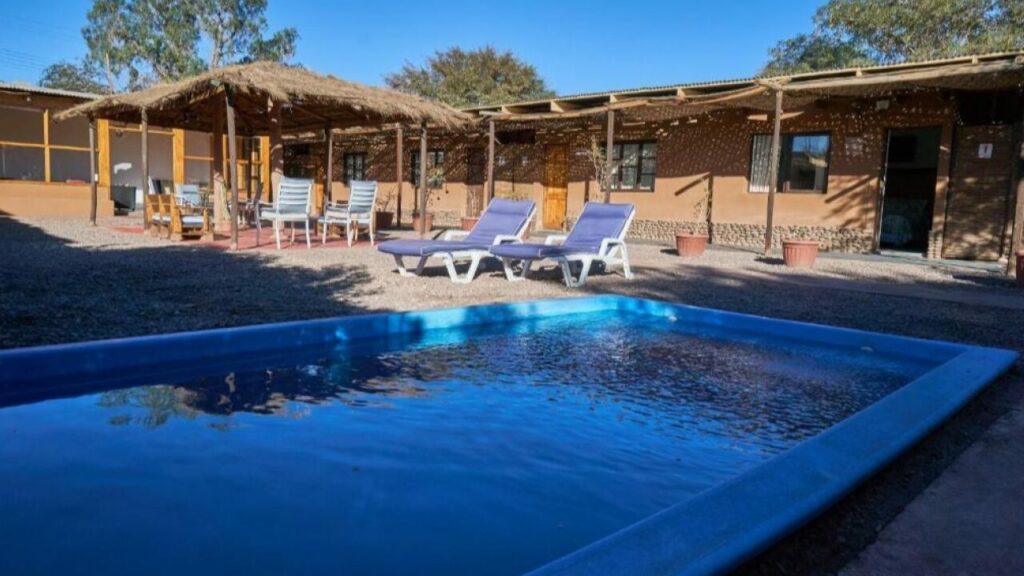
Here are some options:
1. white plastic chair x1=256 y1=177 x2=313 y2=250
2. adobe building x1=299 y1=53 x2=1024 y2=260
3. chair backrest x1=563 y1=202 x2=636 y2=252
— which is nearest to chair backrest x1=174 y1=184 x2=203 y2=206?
adobe building x1=299 y1=53 x2=1024 y2=260

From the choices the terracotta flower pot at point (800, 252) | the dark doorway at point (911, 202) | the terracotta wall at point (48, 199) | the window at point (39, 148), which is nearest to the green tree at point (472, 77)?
the window at point (39, 148)

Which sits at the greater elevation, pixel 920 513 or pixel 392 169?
pixel 392 169

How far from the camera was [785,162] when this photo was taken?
13.7 m

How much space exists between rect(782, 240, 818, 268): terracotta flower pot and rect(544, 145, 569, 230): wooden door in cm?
824

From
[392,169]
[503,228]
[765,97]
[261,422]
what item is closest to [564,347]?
[261,422]

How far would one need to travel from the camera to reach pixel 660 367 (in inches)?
175

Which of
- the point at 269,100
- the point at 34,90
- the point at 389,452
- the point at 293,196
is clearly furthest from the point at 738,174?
the point at 34,90

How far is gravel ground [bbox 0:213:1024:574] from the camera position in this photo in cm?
246

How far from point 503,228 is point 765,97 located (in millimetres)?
6350

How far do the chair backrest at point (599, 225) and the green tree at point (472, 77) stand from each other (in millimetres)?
23362

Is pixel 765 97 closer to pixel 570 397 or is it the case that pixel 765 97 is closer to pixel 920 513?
pixel 570 397

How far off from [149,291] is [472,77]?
2691 centimetres

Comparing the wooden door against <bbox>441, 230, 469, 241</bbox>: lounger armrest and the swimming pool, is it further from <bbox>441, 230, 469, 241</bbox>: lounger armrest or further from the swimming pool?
the swimming pool

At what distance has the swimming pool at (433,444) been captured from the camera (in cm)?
199
